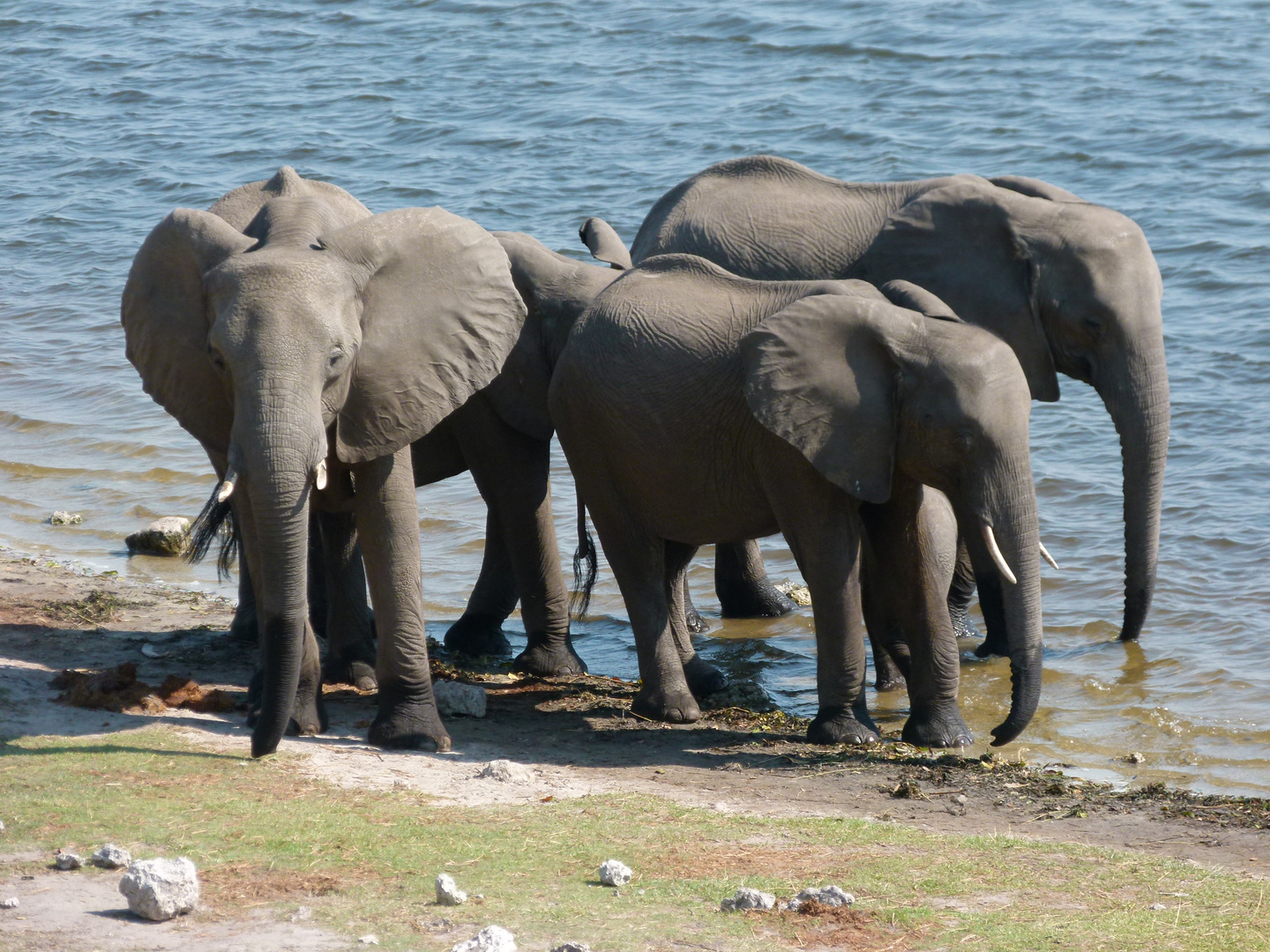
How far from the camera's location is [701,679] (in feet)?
28.2

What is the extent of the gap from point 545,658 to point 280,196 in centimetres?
269

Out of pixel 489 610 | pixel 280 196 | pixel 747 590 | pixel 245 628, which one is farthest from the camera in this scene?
pixel 747 590

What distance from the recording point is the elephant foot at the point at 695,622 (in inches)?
392

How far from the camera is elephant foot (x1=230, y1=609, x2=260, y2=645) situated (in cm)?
881

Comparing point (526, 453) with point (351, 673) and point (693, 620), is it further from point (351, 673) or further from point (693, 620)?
point (693, 620)

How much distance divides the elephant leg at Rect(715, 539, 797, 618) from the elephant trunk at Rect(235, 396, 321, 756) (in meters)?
4.00

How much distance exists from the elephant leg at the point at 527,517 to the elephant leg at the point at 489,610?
404mm

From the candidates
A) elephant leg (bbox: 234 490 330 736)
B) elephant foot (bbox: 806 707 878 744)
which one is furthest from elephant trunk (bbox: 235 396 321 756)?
elephant foot (bbox: 806 707 878 744)

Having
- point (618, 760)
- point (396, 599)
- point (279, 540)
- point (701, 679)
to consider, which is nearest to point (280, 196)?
point (396, 599)

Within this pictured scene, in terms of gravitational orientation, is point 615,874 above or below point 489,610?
above

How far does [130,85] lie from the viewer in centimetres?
2867

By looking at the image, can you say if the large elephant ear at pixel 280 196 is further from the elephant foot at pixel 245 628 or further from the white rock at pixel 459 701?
the white rock at pixel 459 701

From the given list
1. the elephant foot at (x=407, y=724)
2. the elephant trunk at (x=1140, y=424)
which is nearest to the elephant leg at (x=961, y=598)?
the elephant trunk at (x=1140, y=424)

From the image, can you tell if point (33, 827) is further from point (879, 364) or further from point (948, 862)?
point (879, 364)
